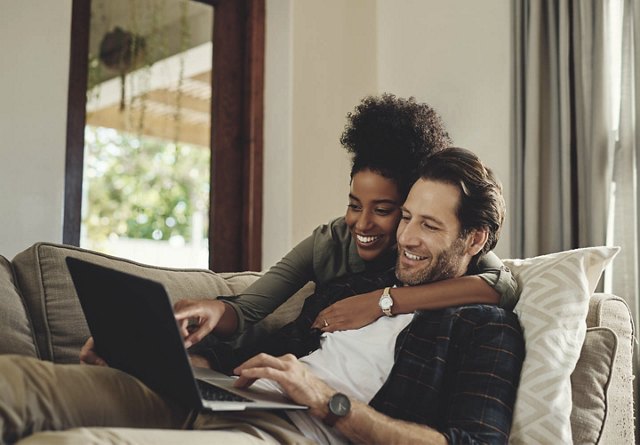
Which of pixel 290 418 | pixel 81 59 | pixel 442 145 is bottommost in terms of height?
pixel 290 418

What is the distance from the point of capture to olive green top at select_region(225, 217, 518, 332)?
1.90 metres

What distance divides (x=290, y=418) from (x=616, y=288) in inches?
58.7

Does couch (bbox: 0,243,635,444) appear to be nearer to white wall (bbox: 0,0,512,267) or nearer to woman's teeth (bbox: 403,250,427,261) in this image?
woman's teeth (bbox: 403,250,427,261)

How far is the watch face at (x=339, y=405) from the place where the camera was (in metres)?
1.41

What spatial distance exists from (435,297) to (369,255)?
0.29 metres

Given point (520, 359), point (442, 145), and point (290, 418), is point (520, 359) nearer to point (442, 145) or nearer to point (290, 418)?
point (290, 418)

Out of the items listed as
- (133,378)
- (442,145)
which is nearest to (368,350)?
(133,378)

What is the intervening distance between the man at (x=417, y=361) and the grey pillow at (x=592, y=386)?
16cm

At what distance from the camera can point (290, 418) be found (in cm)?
150

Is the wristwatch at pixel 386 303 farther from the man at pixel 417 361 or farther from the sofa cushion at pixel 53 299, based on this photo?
the sofa cushion at pixel 53 299

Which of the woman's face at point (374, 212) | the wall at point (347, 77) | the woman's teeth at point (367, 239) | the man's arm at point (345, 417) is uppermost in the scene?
the wall at point (347, 77)

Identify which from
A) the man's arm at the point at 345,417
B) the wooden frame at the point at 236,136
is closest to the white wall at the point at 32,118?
the wooden frame at the point at 236,136

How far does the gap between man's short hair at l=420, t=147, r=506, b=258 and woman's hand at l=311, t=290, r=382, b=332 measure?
239 mm

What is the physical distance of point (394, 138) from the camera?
1.94 metres
